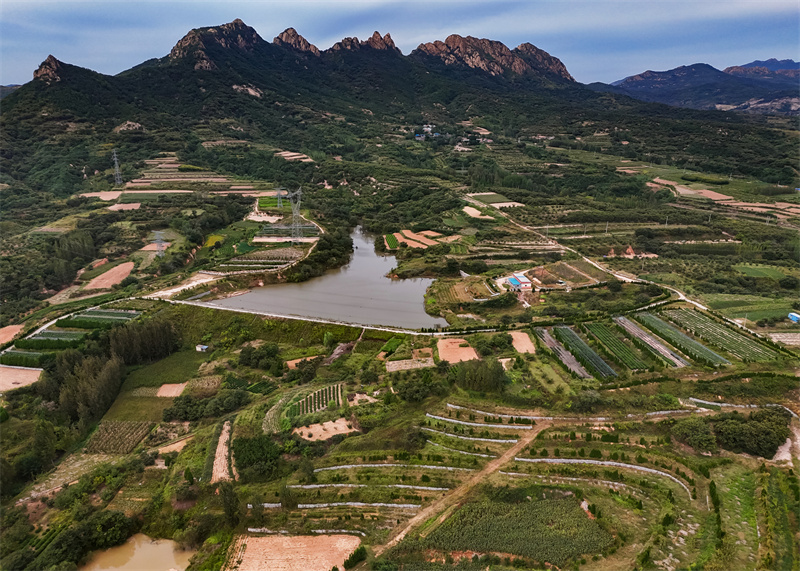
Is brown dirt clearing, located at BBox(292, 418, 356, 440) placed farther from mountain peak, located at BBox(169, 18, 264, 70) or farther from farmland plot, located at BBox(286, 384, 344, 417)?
mountain peak, located at BBox(169, 18, 264, 70)

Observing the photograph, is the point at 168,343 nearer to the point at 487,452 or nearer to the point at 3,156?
the point at 487,452

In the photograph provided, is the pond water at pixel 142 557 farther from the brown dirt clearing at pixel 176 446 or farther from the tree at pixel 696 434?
the tree at pixel 696 434

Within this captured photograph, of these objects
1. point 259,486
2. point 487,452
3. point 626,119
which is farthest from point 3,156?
point 626,119

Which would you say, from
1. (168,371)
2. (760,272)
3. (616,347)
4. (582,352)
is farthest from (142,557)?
(760,272)

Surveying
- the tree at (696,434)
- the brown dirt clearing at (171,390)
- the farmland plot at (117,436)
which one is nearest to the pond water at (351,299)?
the brown dirt clearing at (171,390)

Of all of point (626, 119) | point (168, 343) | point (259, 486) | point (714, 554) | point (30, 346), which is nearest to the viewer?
point (714, 554)

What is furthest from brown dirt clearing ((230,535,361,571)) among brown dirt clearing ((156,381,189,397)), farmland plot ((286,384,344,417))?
brown dirt clearing ((156,381,189,397))
